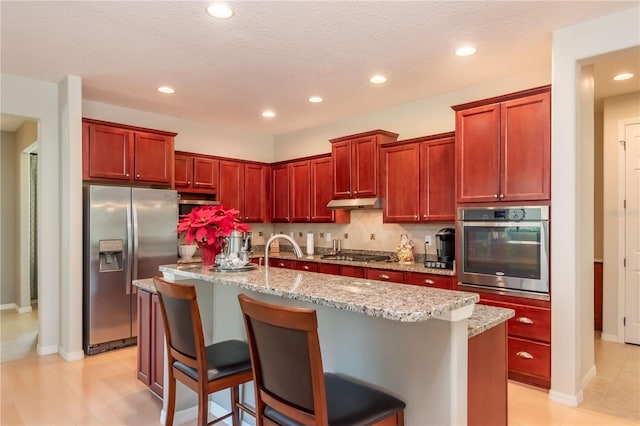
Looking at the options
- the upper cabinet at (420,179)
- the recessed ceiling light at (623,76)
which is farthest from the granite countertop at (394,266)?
the recessed ceiling light at (623,76)

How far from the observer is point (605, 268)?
14.9ft

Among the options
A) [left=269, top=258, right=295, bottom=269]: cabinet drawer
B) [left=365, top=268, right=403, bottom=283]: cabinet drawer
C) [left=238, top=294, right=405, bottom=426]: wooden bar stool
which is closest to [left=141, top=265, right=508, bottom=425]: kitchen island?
[left=238, top=294, right=405, bottom=426]: wooden bar stool

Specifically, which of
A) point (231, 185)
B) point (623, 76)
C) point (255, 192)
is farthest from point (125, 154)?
point (623, 76)

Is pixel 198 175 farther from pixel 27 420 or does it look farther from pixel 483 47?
pixel 483 47

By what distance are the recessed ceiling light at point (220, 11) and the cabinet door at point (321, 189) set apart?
9.42 ft

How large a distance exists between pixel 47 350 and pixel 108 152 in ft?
7.17

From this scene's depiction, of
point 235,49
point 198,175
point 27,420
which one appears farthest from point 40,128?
point 27,420

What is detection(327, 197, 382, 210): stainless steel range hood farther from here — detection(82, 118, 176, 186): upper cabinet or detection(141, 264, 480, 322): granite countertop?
detection(141, 264, 480, 322): granite countertop

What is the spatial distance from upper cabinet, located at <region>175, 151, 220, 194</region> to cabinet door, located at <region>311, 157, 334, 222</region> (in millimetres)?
1403

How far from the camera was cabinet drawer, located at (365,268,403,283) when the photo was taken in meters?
4.07

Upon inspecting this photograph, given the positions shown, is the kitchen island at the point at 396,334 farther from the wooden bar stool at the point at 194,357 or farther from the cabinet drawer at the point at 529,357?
the cabinet drawer at the point at 529,357

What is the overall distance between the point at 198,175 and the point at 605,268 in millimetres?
5234

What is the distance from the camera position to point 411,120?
478cm

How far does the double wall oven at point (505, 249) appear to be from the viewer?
121 inches
